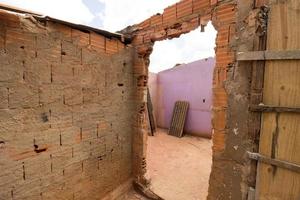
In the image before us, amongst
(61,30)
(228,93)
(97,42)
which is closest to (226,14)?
(228,93)

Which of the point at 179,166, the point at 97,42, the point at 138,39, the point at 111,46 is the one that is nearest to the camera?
the point at 97,42

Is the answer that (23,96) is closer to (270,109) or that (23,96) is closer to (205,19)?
(205,19)

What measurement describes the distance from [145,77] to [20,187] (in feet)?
8.56

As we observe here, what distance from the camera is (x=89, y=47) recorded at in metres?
3.20

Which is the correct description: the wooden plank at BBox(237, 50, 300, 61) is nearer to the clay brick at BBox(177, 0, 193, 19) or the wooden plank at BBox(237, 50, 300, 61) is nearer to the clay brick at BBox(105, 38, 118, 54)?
the clay brick at BBox(177, 0, 193, 19)

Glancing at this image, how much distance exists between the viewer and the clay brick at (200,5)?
2812mm

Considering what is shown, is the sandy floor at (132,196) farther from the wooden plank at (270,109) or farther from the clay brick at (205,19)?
the clay brick at (205,19)

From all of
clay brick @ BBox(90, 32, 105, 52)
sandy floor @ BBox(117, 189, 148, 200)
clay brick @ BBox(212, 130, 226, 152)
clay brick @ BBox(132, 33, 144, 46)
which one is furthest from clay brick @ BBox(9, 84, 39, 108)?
sandy floor @ BBox(117, 189, 148, 200)

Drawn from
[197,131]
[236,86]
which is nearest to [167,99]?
[197,131]

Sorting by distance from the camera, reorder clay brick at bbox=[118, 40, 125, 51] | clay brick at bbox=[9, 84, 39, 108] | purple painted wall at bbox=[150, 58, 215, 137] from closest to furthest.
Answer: clay brick at bbox=[9, 84, 39, 108] < clay brick at bbox=[118, 40, 125, 51] < purple painted wall at bbox=[150, 58, 215, 137]

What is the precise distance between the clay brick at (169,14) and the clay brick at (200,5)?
1.28 feet

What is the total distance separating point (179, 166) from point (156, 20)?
12.1 feet

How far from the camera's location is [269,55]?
2072mm

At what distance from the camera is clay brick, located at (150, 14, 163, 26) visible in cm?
352
